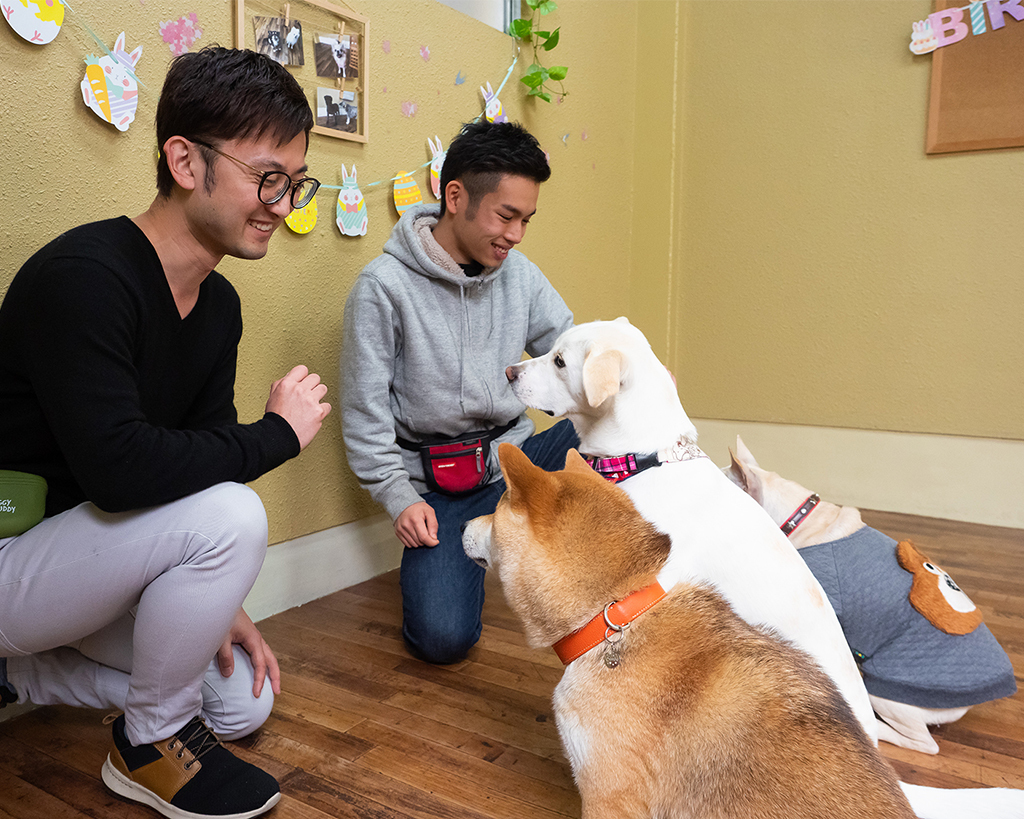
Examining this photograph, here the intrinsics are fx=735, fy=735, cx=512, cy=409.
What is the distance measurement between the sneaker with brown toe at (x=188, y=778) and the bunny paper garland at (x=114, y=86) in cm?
133

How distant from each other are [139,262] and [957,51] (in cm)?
363

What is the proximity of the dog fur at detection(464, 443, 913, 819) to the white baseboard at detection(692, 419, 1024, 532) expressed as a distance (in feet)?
9.60

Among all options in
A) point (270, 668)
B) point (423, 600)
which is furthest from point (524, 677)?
point (270, 668)

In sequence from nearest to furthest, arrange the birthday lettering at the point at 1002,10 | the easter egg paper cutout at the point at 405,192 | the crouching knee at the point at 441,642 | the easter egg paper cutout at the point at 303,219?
the crouching knee at the point at 441,642
the easter egg paper cutout at the point at 303,219
the easter egg paper cutout at the point at 405,192
the birthday lettering at the point at 1002,10

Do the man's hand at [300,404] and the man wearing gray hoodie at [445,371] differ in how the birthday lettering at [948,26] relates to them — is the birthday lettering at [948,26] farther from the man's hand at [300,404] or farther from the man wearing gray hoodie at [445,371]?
the man's hand at [300,404]

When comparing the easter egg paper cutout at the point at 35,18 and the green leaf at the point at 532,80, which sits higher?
the green leaf at the point at 532,80

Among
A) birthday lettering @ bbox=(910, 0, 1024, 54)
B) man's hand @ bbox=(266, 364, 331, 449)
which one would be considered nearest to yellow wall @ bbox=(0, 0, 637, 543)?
man's hand @ bbox=(266, 364, 331, 449)

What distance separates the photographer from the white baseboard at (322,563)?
2.22 m

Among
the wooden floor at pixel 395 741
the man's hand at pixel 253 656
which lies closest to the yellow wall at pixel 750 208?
the wooden floor at pixel 395 741

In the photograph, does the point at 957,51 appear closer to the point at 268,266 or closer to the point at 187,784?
the point at 268,266

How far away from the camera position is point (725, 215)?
3.98 metres

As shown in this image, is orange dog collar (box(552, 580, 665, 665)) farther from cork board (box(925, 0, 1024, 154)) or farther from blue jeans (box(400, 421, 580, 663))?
cork board (box(925, 0, 1024, 154))

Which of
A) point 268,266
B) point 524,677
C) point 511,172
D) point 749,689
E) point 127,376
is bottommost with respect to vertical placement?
point 524,677

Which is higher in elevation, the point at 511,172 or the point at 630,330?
the point at 511,172
